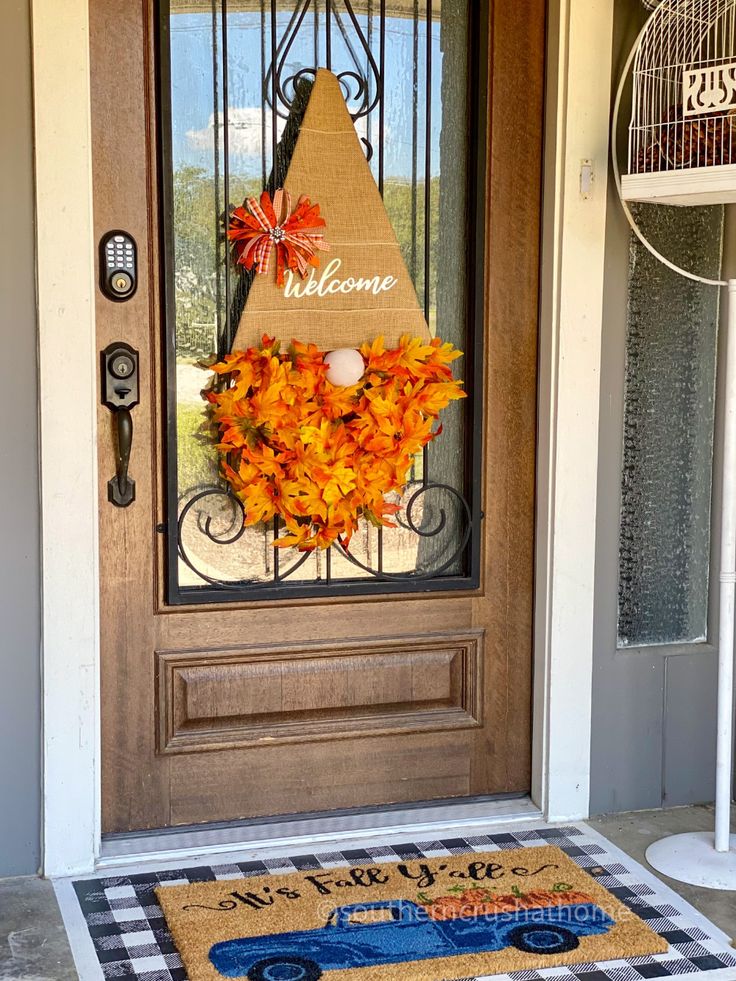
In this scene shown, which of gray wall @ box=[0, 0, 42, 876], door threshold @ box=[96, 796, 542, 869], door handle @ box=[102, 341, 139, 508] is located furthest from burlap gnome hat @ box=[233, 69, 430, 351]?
door threshold @ box=[96, 796, 542, 869]

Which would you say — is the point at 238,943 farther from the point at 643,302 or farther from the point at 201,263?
the point at 643,302

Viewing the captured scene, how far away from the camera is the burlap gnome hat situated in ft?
9.16

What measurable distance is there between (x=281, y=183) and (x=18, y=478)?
2.91ft

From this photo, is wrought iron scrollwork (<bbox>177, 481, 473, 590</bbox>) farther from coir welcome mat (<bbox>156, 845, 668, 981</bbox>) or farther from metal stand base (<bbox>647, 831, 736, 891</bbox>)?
metal stand base (<bbox>647, 831, 736, 891</bbox>)

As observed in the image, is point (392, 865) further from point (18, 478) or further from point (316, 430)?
point (18, 478)

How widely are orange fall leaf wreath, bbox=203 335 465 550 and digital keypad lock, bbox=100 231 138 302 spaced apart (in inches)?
10.6

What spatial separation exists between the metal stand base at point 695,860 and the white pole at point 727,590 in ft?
0.14

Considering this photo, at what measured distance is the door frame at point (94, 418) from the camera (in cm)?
259

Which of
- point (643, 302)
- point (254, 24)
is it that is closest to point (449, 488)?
point (643, 302)

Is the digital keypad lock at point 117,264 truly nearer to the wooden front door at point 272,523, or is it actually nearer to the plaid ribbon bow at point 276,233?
the wooden front door at point 272,523

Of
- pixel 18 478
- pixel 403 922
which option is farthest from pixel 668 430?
pixel 18 478

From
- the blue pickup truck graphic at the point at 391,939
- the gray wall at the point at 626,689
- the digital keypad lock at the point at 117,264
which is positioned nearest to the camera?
the blue pickup truck graphic at the point at 391,939

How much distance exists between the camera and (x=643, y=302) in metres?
3.05

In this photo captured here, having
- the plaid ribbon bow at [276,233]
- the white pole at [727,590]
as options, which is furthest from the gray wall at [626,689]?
the plaid ribbon bow at [276,233]
